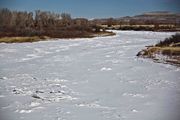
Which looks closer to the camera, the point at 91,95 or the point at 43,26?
the point at 91,95

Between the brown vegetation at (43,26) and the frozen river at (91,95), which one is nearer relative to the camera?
the frozen river at (91,95)

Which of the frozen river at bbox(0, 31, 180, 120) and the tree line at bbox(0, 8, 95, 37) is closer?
the frozen river at bbox(0, 31, 180, 120)

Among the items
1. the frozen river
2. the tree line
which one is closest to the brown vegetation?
the tree line

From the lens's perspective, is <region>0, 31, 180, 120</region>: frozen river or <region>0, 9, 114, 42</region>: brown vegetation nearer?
<region>0, 31, 180, 120</region>: frozen river

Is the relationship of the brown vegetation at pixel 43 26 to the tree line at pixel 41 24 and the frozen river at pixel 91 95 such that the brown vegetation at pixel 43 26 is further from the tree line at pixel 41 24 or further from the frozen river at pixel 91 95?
the frozen river at pixel 91 95

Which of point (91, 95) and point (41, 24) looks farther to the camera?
point (41, 24)

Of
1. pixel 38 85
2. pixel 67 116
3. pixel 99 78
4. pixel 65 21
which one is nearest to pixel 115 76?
pixel 99 78

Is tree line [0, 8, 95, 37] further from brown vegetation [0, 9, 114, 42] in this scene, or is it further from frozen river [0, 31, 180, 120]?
frozen river [0, 31, 180, 120]

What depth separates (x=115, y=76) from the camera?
6039 millimetres

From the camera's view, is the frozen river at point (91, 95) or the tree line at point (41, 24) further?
the tree line at point (41, 24)

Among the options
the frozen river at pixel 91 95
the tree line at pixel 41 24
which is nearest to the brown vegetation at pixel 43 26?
the tree line at pixel 41 24

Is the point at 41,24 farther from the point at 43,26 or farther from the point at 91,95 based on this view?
the point at 91,95

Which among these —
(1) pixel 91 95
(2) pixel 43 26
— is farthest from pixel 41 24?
(1) pixel 91 95

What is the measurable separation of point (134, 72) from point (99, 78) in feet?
3.37
